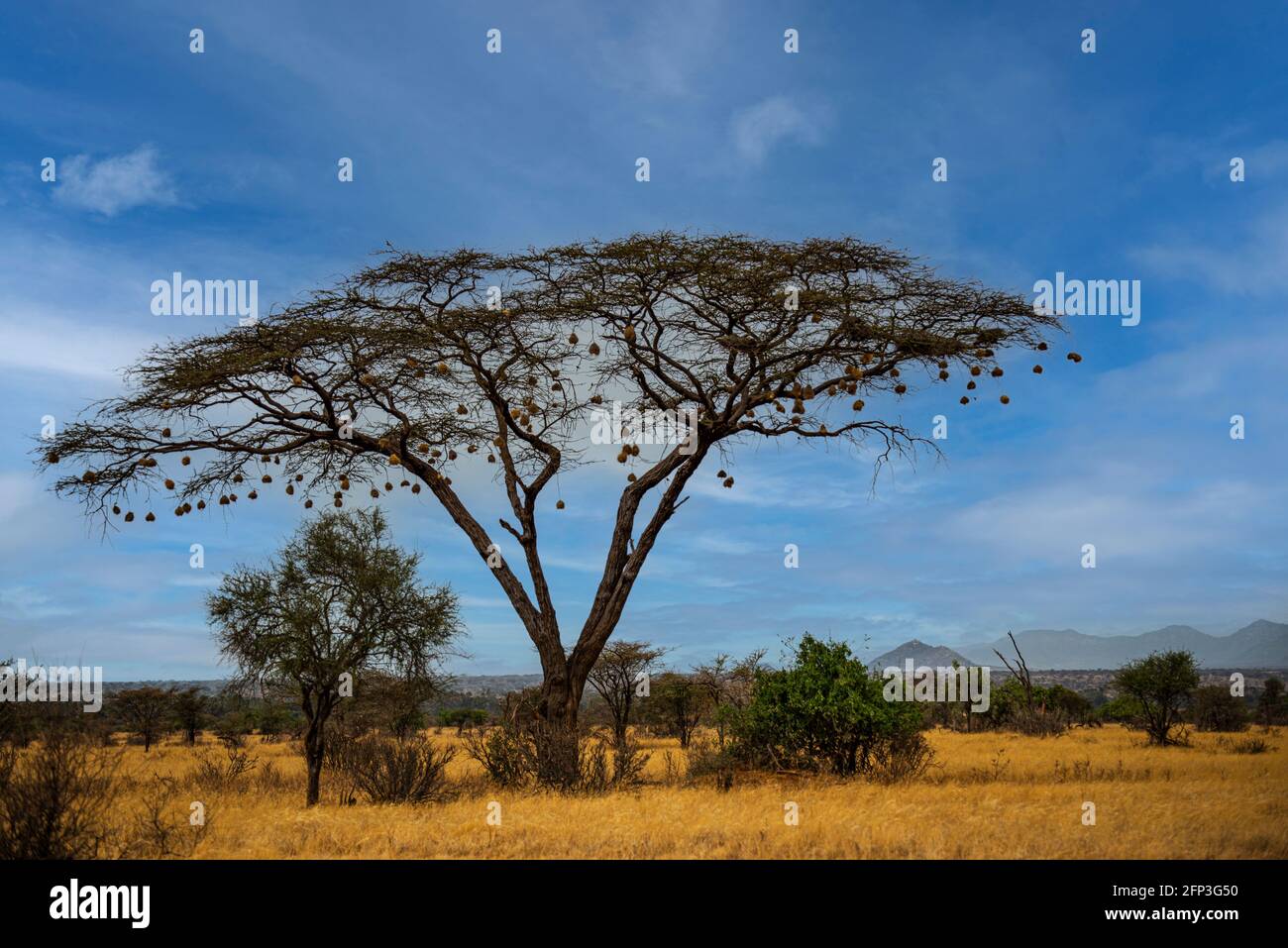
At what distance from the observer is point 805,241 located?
17234 millimetres

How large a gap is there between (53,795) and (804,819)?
325 inches

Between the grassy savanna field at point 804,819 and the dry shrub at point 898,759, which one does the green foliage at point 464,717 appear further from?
the dry shrub at point 898,759

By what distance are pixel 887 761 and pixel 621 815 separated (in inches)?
259

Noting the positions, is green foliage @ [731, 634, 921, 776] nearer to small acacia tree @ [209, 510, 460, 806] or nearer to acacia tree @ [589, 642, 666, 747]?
small acacia tree @ [209, 510, 460, 806]

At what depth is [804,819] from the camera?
1205cm

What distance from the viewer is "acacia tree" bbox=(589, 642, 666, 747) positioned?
32.7 meters

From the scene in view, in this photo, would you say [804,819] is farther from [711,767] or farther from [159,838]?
[159,838]

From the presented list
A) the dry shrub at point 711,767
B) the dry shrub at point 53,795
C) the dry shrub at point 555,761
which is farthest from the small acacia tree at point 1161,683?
the dry shrub at point 53,795

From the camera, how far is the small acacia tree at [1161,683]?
30.0 m
